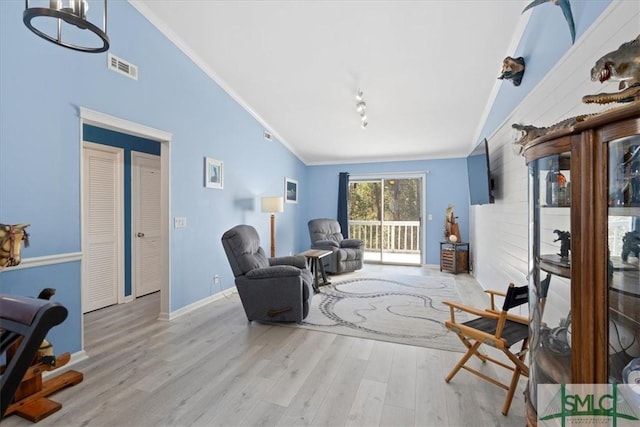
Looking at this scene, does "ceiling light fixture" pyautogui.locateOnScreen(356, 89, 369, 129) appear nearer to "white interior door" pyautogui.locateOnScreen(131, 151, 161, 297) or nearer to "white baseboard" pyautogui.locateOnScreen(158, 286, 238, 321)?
"white interior door" pyautogui.locateOnScreen(131, 151, 161, 297)

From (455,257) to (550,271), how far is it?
470 centimetres

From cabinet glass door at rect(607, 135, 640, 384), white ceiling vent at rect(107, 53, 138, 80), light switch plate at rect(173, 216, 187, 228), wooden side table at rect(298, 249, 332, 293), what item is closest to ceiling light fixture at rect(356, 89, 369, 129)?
wooden side table at rect(298, 249, 332, 293)

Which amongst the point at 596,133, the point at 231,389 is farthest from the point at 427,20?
the point at 231,389

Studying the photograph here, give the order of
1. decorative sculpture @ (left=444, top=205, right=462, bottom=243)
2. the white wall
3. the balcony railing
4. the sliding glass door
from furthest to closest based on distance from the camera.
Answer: the balcony railing < the sliding glass door < decorative sculpture @ (left=444, top=205, right=462, bottom=243) < the white wall

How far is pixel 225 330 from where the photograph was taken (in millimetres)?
2994

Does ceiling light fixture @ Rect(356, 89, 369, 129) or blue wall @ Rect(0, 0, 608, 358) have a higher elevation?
ceiling light fixture @ Rect(356, 89, 369, 129)

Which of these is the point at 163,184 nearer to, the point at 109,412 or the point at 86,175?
the point at 86,175

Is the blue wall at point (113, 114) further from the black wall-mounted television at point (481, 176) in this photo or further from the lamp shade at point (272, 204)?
the black wall-mounted television at point (481, 176)

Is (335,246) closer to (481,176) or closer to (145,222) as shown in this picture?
(481,176)

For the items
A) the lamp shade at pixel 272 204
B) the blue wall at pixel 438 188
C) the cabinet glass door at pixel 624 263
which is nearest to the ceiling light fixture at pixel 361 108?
the lamp shade at pixel 272 204

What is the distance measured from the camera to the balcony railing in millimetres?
6980

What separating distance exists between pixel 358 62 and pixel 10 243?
3.49 m

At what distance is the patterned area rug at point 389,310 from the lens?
9.36 feet

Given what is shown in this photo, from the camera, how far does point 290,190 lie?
640 cm
